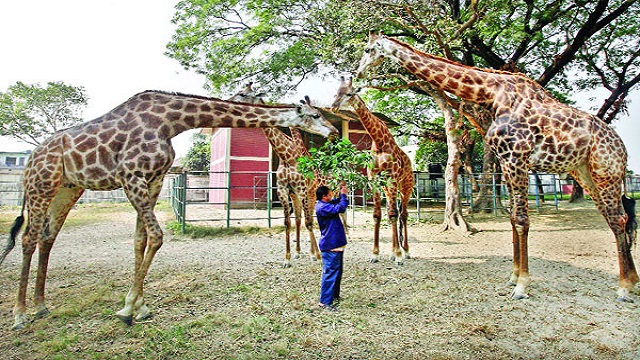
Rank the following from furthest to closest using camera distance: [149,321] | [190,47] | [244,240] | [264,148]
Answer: [264,148]
[190,47]
[244,240]
[149,321]

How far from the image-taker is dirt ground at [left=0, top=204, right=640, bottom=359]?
3324mm

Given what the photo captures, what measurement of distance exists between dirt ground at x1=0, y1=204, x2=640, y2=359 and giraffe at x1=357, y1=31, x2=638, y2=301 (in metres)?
0.46

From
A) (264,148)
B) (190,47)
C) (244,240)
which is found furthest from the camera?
(264,148)

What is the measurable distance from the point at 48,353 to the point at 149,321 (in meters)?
0.83

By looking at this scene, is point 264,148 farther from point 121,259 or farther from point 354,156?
A: point 354,156

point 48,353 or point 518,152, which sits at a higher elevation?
point 518,152

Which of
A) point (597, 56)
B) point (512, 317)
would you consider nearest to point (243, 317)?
point (512, 317)

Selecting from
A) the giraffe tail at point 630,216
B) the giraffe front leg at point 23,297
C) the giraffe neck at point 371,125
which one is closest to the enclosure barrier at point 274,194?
the giraffe neck at point 371,125

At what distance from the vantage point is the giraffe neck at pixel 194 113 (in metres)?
4.04

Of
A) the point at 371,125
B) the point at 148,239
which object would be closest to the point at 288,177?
the point at 371,125

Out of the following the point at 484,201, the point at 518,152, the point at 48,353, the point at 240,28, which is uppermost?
the point at 240,28

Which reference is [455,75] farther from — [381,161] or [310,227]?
[310,227]

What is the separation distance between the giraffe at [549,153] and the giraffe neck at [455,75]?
2.0 inches

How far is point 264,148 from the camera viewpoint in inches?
717
